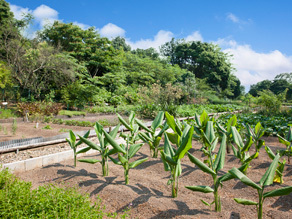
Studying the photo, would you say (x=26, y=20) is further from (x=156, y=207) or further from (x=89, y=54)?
(x=156, y=207)

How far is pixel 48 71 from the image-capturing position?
1371 cm

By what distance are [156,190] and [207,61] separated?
98.8 ft

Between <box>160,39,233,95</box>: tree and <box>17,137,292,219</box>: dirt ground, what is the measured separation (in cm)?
2688

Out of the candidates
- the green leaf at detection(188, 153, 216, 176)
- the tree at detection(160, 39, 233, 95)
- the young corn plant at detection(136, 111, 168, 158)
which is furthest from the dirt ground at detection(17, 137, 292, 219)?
the tree at detection(160, 39, 233, 95)

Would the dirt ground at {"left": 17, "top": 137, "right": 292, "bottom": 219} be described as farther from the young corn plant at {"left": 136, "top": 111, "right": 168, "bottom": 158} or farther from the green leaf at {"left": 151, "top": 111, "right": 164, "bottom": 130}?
the green leaf at {"left": 151, "top": 111, "right": 164, "bottom": 130}

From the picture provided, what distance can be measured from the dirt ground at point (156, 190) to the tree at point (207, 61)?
88.2 ft

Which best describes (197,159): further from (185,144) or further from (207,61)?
(207,61)

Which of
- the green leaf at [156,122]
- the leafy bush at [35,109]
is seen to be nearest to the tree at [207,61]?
the leafy bush at [35,109]

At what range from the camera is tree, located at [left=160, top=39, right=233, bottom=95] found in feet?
97.7

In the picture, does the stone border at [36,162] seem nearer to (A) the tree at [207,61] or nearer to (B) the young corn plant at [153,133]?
(B) the young corn plant at [153,133]

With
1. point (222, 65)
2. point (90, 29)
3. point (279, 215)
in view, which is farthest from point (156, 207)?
point (222, 65)

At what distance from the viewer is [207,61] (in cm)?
3033

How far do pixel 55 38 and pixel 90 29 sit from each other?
293cm

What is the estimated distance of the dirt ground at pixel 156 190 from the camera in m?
1.89
